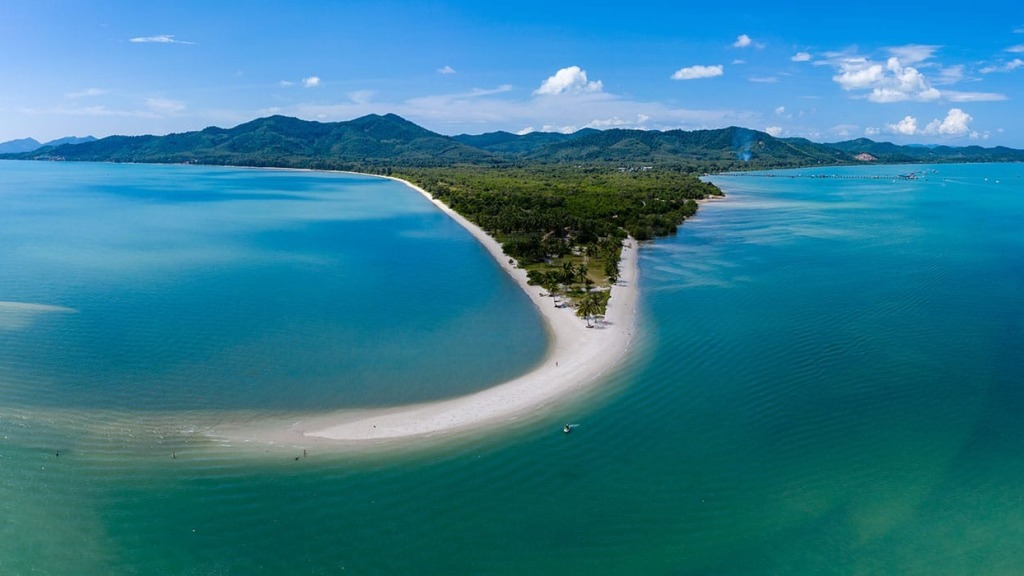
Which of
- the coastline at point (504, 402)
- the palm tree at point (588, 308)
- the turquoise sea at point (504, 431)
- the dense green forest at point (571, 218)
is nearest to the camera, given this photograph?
the turquoise sea at point (504, 431)

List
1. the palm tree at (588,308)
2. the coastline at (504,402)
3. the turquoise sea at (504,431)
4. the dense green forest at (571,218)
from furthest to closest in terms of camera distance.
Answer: the dense green forest at (571,218)
the palm tree at (588,308)
the coastline at (504,402)
the turquoise sea at (504,431)

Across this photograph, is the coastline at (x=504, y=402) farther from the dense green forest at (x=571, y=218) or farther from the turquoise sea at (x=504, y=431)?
the dense green forest at (x=571, y=218)

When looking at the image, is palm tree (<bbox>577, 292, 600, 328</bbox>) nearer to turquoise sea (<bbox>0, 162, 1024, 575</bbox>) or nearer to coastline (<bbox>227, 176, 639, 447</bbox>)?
coastline (<bbox>227, 176, 639, 447</bbox>)

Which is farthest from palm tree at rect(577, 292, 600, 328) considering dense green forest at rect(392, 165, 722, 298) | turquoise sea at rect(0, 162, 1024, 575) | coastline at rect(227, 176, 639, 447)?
dense green forest at rect(392, 165, 722, 298)

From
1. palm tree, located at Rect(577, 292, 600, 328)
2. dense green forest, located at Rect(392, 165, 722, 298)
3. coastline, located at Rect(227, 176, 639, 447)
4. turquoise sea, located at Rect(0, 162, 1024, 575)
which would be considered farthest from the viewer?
dense green forest, located at Rect(392, 165, 722, 298)

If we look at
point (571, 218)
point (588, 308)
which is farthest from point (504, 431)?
point (571, 218)

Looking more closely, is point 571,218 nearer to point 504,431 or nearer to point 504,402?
point 504,402

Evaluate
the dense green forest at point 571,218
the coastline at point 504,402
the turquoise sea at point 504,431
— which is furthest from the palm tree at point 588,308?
the dense green forest at point 571,218

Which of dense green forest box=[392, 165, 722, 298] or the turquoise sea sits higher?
dense green forest box=[392, 165, 722, 298]
